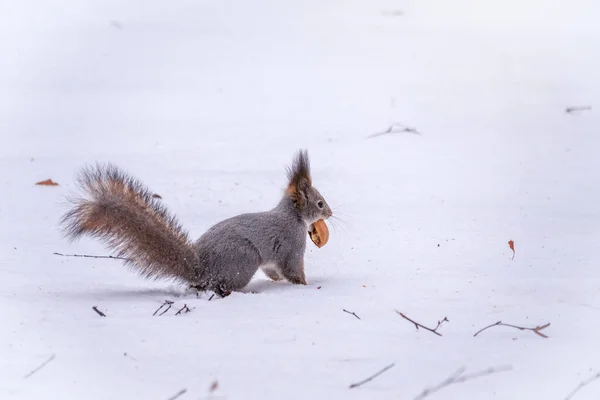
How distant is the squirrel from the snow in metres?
0.15

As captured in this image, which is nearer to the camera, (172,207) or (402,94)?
(172,207)

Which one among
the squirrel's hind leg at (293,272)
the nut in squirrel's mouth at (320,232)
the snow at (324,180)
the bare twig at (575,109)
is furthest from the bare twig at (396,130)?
the squirrel's hind leg at (293,272)

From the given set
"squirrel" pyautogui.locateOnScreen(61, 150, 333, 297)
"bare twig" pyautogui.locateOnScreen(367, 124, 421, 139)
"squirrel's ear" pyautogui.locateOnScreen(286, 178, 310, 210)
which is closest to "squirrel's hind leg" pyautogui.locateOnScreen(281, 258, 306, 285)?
"squirrel" pyautogui.locateOnScreen(61, 150, 333, 297)

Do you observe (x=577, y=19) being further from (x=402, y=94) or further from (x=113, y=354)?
(x=113, y=354)

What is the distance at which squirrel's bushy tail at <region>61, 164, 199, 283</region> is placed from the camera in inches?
139

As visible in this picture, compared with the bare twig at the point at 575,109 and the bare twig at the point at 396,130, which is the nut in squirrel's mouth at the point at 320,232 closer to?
the bare twig at the point at 396,130

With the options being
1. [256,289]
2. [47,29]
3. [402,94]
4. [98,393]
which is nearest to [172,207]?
[256,289]

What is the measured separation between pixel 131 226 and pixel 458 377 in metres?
1.55

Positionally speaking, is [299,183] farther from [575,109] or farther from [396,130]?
[575,109]

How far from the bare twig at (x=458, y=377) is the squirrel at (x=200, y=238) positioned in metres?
1.37

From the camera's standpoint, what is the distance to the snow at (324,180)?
284 centimetres

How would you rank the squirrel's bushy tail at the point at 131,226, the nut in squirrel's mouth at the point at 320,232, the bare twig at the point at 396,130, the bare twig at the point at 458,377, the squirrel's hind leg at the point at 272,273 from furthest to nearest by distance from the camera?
the bare twig at the point at 396,130 → the nut in squirrel's mouth at the point at 320,232 → the squirrel's hind leg at the point at 272,273 → the squirrel's bushy tail at the point at 131,226 → the bare twig at the point at 458,377

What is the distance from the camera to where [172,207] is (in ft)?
18.1

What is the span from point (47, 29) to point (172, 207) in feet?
18.6
